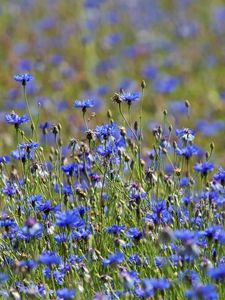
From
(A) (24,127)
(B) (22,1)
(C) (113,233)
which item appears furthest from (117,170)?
(B) (22,1)

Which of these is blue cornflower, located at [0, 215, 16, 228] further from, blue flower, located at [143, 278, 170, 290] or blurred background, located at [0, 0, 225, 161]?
blurred background, located at [0, 0, 225, 161]

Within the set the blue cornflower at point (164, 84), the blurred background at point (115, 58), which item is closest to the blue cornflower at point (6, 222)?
the blurred background at point (115, 58)

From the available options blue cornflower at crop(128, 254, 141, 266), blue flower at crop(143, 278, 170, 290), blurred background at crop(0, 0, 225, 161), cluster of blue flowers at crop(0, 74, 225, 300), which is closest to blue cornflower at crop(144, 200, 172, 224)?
cluster of blue flowers at crop(0, 74, 225, 300)

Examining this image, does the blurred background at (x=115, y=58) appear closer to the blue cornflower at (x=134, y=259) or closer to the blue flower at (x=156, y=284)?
the blue cornflower at (x=134, y=259)

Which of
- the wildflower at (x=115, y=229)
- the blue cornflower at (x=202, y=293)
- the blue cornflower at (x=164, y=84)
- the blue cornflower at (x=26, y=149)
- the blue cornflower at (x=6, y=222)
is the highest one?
the blue cornflower at (x=164, y=84)

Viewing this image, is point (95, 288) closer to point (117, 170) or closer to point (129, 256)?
point (129, 256)

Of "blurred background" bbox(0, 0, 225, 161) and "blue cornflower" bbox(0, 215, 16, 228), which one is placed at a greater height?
"blurred background" bbox(0, 0, 225, 161)

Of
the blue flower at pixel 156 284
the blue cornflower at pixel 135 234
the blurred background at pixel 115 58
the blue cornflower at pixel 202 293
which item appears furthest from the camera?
the blurred background at pixel 115 58

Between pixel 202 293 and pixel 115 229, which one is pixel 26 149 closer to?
pixel 115 229

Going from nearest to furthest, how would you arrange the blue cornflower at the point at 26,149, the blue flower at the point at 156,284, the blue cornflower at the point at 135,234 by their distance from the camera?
the blue flower at the point at 156,284 → the blue cornflower at the point at 135,234 → the blue cornflower at the point at 26,149
